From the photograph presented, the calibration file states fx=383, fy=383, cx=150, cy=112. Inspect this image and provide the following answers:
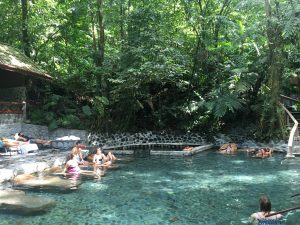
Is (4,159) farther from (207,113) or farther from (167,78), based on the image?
(207,113)

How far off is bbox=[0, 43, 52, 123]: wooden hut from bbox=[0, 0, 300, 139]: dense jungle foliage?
115 cm

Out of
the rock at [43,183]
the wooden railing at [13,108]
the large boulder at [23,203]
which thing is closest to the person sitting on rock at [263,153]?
the rock at [43,183]

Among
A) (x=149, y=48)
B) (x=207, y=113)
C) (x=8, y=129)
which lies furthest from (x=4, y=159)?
(x=207, y=113)

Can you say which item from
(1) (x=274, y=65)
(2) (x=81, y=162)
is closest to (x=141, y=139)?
(2) (x=81, y=162)

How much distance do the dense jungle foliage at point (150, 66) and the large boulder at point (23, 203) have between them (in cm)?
1013

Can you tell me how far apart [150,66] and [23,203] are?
11599 millimetres

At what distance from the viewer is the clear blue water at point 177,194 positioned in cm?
860

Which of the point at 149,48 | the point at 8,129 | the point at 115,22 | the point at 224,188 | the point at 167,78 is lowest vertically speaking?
the point at 224,188

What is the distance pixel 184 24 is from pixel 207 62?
360 centimetres

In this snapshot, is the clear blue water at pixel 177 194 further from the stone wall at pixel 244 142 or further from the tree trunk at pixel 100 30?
the tree trunk at pixel 100 30

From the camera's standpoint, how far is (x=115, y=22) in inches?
946

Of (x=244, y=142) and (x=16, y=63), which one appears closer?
(x=16, y=63)

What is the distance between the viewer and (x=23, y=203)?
9.56 metres

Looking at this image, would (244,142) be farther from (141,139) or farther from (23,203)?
(23,203)
